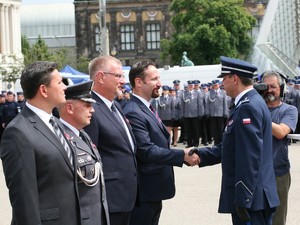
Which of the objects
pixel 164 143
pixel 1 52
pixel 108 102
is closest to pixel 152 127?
pixel 164 143

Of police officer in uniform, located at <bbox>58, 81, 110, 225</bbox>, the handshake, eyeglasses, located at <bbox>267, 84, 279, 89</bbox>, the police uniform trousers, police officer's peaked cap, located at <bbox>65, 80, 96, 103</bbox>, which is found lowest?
the police uniform trousers

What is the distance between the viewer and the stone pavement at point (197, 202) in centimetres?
1136

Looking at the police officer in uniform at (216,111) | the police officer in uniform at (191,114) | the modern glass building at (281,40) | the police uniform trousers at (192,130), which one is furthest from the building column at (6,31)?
the police officer in uniform at (216,111)

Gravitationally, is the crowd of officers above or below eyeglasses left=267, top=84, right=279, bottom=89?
below

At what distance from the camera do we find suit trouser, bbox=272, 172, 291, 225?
8.27 meters

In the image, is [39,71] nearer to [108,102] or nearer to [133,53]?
[108,102]

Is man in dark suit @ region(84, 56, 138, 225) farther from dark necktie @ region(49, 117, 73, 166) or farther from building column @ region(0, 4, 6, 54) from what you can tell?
building column @ region(0, 4, 6, 54)

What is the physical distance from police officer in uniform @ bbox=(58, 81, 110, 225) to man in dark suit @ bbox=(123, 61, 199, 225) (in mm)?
1367

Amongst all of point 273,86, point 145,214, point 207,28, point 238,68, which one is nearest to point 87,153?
point 238,68

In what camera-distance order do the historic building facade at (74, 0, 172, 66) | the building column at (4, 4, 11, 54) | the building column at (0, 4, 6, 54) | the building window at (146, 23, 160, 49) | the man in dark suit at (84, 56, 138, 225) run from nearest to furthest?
the man in dark suit at (84, 56, 138, 225)
the building column at (0, 4, 6, 54)
the building column at (4, 4, 11, 54)
the historic building facade at (74, 0, 172, 66)
the building window at (146, 23, 160, 49)

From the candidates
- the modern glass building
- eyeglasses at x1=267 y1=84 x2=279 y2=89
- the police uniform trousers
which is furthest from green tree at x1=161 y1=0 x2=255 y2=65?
eyeglasses at x1=267 y1=84 x2=279 y2=89

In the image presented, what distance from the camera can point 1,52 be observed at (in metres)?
92.1

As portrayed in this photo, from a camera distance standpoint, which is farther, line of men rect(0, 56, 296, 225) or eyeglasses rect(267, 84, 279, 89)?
eyeglasses rect(267, 84, 279, 89)

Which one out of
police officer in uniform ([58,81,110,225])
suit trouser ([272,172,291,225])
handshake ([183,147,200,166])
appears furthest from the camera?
suit trouser ([272,172,291,225])
